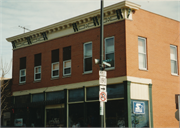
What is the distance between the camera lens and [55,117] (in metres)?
24.5

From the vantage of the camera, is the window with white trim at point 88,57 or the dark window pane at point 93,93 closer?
the dark window pane at point 93,93

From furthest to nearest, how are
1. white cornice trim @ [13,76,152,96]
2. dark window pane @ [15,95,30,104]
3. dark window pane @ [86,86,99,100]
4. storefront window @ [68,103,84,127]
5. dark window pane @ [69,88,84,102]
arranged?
dark window pane @ [15,95,30,104] → dark window pane @ [69,88,84,102] → storefront window @ [68,103,84,127] → dark window pane @ [86,86,99,100] → white cornice trim @ [13,76,152,96]

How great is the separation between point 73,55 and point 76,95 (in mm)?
3250

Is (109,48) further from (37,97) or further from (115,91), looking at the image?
(37,97)

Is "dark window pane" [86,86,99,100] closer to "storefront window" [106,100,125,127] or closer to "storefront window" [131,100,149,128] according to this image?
"storefront window" [106,100,125,127]

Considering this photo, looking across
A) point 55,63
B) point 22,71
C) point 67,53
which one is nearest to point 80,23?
point 67,53

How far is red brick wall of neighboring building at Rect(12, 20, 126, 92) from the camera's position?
20.9 metres

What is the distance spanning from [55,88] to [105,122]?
Answer: 610 cm

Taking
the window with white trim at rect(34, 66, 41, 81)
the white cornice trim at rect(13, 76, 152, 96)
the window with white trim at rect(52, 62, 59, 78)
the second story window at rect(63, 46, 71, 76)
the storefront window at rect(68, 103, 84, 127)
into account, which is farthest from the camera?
the window with white trim at rect(34, 66, 41, 81)

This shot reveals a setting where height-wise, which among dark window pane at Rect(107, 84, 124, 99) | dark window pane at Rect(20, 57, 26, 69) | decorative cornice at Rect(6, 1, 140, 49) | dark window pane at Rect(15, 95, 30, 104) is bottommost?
dark window pane at Rect(15, 95, 30, 104)

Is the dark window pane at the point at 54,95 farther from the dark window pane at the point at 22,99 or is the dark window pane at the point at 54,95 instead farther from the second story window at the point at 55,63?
the dark window pane at the point at 22,99

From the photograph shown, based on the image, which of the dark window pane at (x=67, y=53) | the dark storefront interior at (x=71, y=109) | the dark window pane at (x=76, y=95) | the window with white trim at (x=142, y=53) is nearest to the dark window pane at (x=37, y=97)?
the dark storefront interior at (x=71, y=109)

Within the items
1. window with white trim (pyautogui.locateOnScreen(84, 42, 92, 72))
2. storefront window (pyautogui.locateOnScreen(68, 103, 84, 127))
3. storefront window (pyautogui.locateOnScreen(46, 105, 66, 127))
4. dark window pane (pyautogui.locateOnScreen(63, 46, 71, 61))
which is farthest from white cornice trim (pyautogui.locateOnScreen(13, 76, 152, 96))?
dark window pane (pyautogui.locateOnScreen(63, 46, 71, 61))

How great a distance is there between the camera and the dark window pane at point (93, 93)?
21769 millimetres
